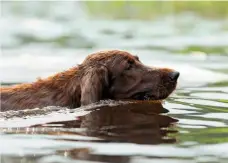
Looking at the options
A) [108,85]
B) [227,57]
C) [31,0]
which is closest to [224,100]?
[108,85]

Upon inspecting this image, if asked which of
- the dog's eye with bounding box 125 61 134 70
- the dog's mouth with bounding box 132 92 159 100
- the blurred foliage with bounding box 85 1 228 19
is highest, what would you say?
the blurred foliage with bounding box 85 1 228 19

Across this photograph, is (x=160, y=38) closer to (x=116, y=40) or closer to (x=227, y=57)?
(x=116, y=40)

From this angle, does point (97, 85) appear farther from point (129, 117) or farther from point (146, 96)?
point (129, 117)

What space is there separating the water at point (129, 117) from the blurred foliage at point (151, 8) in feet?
32.9

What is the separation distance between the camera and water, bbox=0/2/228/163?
287 inches

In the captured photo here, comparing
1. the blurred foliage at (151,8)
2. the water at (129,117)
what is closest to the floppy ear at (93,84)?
the water at (129,117)

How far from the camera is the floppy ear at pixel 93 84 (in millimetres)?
10086

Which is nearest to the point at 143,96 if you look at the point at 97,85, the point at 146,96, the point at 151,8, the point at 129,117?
the point at 146,96

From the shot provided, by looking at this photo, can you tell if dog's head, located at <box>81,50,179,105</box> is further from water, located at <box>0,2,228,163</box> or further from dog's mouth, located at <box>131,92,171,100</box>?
water, located at <box>0,2,228,163</box>

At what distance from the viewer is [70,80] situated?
1050 cm

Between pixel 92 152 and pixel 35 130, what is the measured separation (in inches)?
58.4

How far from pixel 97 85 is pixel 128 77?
2.09ft

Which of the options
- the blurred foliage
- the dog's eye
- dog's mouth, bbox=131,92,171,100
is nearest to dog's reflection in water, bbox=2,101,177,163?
dog's mouth, bbox=131,92,171,100

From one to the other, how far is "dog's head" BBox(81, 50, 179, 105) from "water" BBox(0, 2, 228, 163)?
179 millimetres
